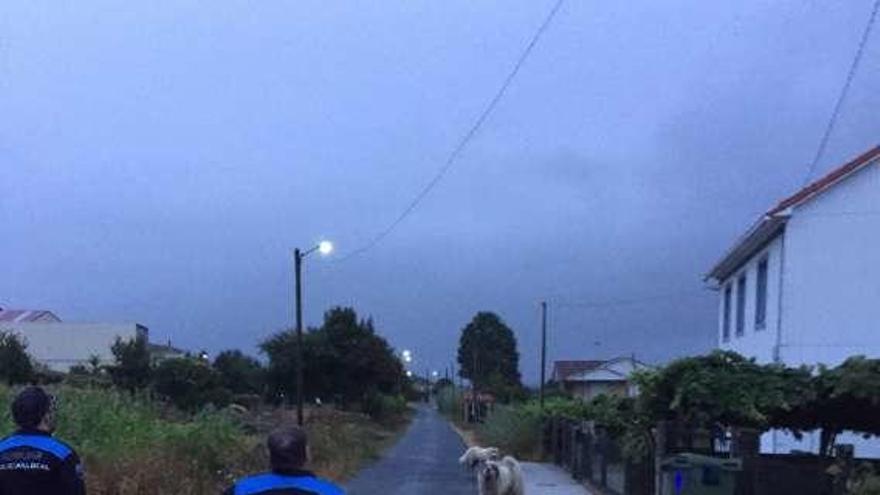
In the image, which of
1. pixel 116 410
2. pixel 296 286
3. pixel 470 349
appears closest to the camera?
pixel 116 410

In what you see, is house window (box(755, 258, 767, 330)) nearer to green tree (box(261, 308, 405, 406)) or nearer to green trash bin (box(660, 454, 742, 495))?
green trash bin (box(660, 454, 742, 495))

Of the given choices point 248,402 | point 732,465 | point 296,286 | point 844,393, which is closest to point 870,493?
point 732,465

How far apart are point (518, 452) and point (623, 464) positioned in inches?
851

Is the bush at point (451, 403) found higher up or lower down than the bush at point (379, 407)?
lower down

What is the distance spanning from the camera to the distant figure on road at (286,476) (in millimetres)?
4801

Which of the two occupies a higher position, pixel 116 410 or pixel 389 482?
pixel 116 410

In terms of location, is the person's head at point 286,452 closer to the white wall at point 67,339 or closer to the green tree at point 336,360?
the green tree at point 336,360

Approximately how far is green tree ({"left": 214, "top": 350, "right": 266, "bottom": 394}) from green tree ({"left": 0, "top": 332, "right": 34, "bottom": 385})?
1382 centimetres

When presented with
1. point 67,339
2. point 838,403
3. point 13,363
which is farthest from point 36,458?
point 67,339

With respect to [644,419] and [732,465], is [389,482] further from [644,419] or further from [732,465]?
[732,465]

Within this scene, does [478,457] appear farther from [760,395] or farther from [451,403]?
[451,403]

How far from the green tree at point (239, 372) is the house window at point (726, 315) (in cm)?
3527

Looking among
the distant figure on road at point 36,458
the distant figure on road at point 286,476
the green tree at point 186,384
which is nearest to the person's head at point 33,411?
the distant figure on road at point 36,458

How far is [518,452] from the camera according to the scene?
44.5m
